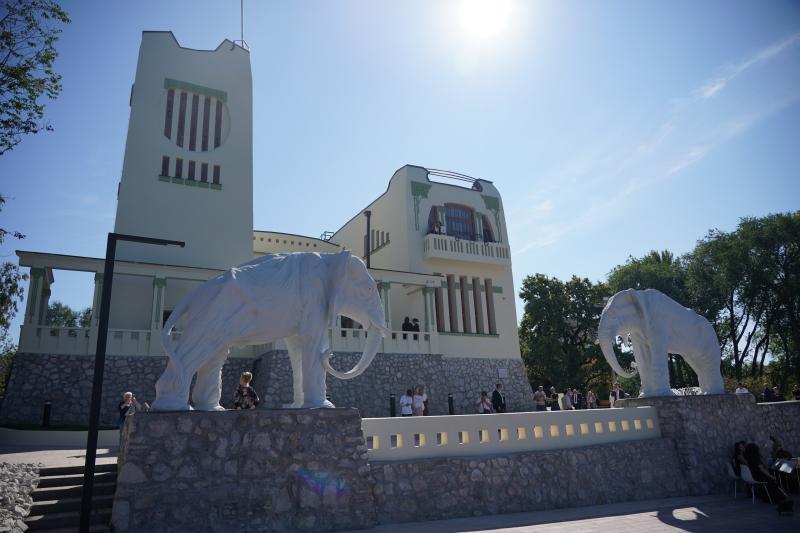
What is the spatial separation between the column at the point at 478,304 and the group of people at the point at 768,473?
12.5 m

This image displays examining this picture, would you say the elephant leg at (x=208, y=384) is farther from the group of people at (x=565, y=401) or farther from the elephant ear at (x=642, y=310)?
the group of people at (x=565, y=401)

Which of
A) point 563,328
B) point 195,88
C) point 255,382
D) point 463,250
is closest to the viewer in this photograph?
point 255,382

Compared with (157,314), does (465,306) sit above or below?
above

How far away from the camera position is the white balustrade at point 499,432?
773 cm

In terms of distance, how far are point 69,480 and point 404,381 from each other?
12434 mm

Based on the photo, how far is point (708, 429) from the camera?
10586 mm

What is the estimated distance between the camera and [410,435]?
7859 millimetres

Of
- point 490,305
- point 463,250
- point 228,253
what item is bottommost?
point 490,305

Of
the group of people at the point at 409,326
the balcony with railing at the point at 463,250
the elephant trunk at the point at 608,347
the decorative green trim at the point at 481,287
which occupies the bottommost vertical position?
the elephant trunk at the point at 608,347

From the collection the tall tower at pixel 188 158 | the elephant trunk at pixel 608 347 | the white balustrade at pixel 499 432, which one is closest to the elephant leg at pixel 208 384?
the white balustrade at pixel 499 432

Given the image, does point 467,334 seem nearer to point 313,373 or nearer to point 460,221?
point 460,221

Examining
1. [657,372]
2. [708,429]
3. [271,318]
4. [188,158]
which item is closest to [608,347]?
[657,372]

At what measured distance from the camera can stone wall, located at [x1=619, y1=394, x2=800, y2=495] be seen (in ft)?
33.0

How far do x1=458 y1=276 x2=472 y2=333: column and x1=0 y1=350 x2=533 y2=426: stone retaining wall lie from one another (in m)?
1.57
